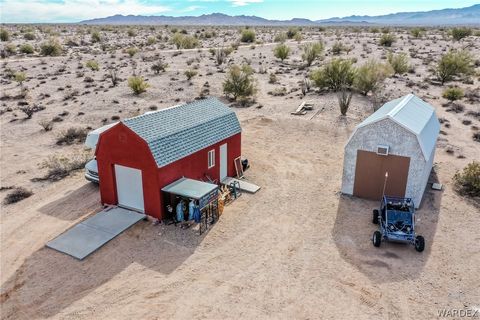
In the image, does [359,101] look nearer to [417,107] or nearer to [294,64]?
[417,107]

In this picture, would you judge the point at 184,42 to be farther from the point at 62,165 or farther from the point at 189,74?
the point at 62,165

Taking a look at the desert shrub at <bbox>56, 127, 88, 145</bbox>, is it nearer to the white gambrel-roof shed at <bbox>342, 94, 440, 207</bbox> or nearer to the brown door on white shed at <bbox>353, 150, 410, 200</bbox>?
the white gambrel-roof shed at <bbox>342, 94, 440, 207</bbox>

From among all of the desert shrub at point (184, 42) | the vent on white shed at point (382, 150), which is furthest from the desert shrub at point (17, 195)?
the desert shrub at point (184, 42)

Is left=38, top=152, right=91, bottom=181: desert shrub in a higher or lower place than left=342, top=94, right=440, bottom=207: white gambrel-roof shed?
lower

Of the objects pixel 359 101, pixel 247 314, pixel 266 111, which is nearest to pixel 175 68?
pixel 266 111

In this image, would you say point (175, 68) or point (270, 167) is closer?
point (270, 167)

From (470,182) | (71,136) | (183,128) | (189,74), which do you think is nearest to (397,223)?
(470,182)

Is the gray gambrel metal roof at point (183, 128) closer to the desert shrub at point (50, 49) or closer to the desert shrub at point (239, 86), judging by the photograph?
the desert shrub at point (239, 86)

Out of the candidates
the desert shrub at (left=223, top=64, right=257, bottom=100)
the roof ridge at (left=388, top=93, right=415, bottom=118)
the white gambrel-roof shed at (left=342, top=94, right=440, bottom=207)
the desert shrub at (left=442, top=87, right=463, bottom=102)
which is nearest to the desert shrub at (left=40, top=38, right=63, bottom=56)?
the desert shrub at (left=223, top=64, right=257, bottom=100)
